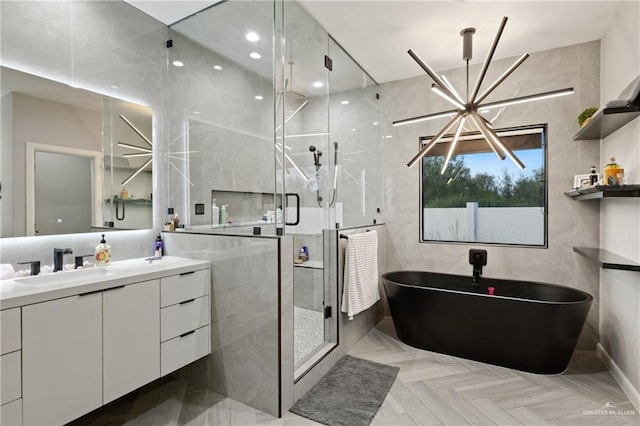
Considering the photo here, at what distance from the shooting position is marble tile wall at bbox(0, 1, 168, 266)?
1951 mm

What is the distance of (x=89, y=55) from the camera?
2.28 metres

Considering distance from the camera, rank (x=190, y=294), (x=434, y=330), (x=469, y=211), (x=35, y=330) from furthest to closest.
Result: (x=469, y=211)
(x=434, y=330)
(x=190, y=294)
(x=35, y=330)

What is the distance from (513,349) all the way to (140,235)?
10.5 ft

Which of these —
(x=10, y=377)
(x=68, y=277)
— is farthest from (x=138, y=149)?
(x=10, y=377)

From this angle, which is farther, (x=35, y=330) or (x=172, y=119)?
(x=172, y=119)

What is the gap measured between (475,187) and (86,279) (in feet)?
12.1

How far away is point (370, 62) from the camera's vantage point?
11.4ft

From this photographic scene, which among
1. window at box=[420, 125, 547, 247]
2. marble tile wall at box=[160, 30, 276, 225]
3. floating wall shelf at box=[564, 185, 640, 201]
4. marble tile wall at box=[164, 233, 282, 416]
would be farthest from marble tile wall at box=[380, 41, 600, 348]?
marble tile wall at box=[164, 233, 282, 416]

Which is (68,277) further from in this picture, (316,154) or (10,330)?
(316,154)

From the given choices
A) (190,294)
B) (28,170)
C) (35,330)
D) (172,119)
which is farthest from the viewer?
(172,119)

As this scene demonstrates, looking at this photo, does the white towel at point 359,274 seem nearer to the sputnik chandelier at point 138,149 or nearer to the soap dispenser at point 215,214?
the soap dispenser at point 215,214

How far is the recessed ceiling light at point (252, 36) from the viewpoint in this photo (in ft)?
7.65

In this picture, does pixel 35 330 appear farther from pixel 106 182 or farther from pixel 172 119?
pixel 172 119

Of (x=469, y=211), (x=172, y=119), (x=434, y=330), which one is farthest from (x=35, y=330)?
(x=469, y=211)
